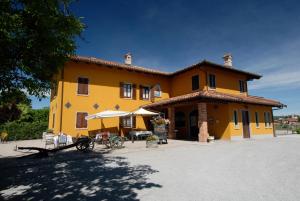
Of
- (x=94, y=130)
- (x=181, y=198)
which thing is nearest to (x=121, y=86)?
(x=94, y=130)

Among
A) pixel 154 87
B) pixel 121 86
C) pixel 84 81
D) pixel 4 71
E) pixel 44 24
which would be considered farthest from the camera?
pixel 154 87

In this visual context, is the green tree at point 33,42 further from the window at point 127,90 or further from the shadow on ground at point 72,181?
the window at point 127,90

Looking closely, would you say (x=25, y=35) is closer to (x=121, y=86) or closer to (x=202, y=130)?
(x=202, y=130)

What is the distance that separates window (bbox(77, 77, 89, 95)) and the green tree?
9.90 metres

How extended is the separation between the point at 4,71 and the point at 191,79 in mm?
14715

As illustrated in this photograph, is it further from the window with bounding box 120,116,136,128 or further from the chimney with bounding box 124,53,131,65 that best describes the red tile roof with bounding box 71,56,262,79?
the window with bounding box 120,116,136,128

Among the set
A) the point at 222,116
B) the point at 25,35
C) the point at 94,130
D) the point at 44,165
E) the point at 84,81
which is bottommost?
the point at 44,165

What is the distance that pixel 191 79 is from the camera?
1831 centimetres

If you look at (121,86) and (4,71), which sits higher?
(121,86)

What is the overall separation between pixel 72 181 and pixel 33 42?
11.7 ft

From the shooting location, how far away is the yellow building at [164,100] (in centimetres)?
1550

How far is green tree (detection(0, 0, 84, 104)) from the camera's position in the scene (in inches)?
189

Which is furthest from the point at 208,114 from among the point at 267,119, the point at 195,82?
the point at 267,119

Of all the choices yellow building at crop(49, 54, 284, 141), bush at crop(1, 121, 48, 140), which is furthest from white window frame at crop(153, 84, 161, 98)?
bush at crop(1, 121, 48, 140)
